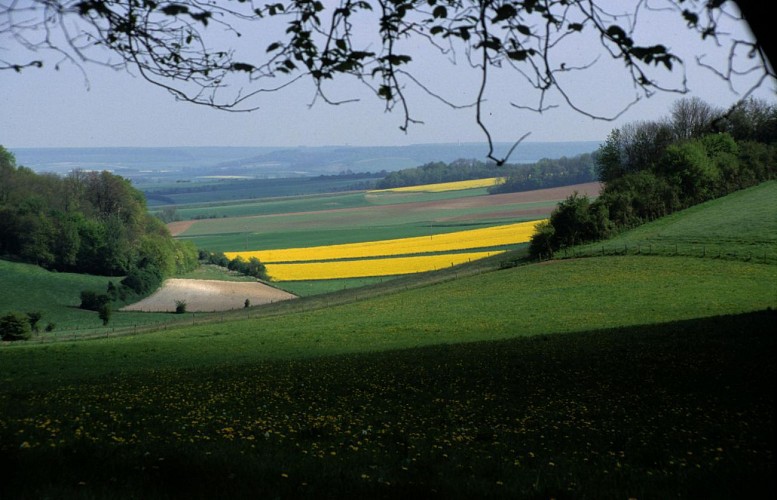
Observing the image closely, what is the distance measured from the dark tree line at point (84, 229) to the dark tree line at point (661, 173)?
5640 cm

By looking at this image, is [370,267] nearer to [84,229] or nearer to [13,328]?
[84,229]

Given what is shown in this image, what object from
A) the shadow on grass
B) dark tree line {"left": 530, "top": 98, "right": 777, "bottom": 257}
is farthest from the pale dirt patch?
the shadow on grass

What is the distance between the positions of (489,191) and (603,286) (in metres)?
132

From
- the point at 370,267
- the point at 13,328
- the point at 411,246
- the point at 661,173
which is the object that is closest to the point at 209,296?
the point at 370,267

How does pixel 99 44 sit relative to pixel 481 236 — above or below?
above

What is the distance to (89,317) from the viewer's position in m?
83.6

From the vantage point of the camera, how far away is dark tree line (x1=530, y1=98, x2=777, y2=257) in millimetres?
73250

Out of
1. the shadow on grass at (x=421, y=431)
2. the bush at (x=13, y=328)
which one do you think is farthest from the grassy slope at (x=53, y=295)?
the shadow on grass at (x=421, y=431)

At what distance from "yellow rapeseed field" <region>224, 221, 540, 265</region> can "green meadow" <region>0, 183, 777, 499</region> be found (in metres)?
76.2

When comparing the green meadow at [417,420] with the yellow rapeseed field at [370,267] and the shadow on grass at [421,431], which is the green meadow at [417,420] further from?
the yellow rapeseed field at [370,267]

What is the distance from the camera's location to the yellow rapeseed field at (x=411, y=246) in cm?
11106

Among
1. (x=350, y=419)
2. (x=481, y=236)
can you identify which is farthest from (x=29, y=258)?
(x=350, y=419)

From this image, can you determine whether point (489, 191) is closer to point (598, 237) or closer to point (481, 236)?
point (481, 236)

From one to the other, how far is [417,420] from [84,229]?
10638 cm
